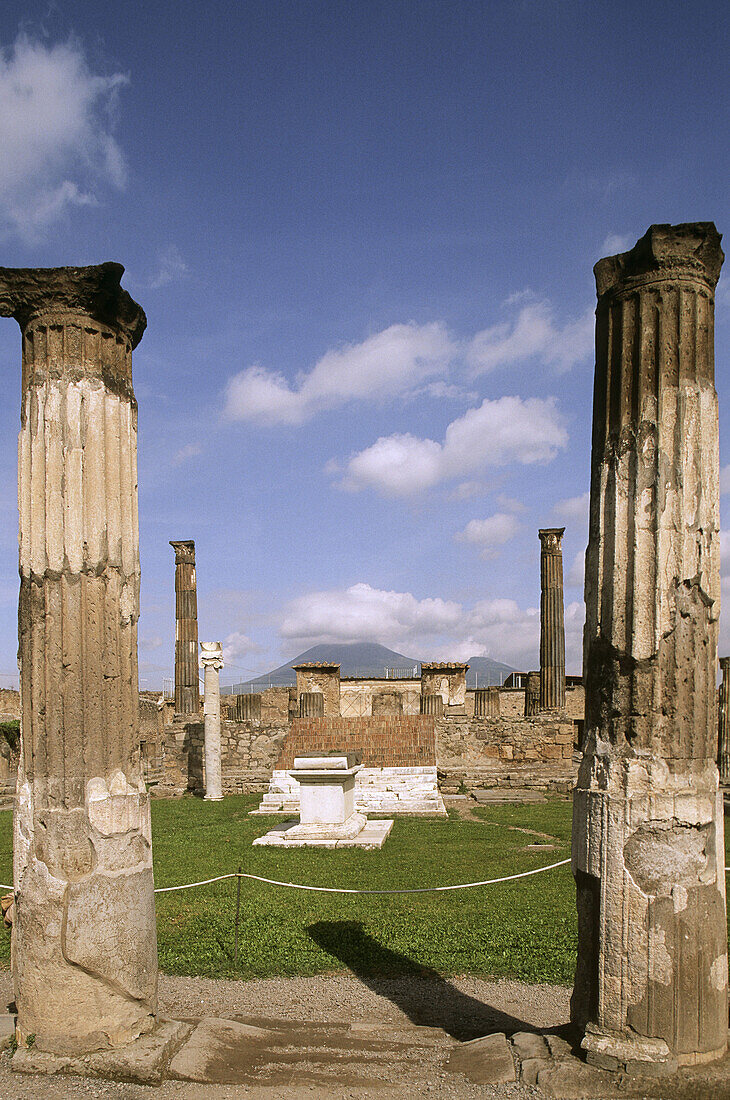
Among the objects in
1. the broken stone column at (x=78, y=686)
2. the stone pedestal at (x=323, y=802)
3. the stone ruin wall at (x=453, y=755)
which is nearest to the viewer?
the broken stone column at (x=78, y=686)

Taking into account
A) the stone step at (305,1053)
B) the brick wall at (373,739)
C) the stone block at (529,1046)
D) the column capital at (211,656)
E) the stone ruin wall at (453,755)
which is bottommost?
the stone ruin wall at (453,755)

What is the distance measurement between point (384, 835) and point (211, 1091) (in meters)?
7.61

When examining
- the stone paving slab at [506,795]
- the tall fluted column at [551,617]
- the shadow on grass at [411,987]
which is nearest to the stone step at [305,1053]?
the shadow on grass at [411,987]

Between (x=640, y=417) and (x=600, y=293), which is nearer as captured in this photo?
(x=640, y=417)

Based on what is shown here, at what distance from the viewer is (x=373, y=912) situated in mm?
7230

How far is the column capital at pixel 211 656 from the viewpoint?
1781cm

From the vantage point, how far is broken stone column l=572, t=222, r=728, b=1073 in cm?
373

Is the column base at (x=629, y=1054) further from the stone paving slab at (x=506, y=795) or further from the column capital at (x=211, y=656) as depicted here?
the column capital at (x=211, y=656)

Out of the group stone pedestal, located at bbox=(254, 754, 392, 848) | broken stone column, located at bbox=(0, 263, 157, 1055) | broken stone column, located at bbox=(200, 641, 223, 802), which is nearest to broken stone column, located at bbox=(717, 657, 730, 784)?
stone pedestal, located at bbox=(254, 754, 392, 848)

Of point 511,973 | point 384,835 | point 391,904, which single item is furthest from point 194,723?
point 511,973

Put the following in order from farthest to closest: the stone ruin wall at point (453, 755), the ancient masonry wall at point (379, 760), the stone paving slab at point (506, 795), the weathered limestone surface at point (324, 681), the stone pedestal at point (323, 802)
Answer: the weathered limestone surface at point (324, 681)
the stone ruin wall at point (453, 755)
the stone paving slab at point (506, 795)
the ancient masonry wall at point (379, 760)
the stone pedestal at point (323, 802)

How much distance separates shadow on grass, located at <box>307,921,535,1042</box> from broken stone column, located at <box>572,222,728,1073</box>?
1117 mm

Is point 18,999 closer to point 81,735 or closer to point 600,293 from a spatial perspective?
point 81,735

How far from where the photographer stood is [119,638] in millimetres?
4492
